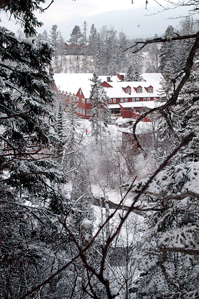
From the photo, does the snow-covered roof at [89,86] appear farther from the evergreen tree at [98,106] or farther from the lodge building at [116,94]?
the evergreen tree at [98,106]

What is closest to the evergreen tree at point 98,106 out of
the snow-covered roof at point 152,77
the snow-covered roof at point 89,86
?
the snow-covered roof at point 89,86

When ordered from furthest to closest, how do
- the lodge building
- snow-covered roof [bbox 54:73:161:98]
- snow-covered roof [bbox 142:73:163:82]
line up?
snow-covered roof [bbox 142:73:163:82] < snow-covered roof [bbox 54:73:161:98] < the lodge building

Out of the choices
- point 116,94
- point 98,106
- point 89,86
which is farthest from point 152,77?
point 98,106

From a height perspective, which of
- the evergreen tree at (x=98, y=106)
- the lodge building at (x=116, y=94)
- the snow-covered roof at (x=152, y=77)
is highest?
the snow-covered roof at (x=152, y=77)

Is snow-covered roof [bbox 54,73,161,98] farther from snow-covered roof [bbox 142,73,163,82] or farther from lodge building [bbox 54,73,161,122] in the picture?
snow-covered roof [bbox 142,73,163,82]

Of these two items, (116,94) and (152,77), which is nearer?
(116,94)

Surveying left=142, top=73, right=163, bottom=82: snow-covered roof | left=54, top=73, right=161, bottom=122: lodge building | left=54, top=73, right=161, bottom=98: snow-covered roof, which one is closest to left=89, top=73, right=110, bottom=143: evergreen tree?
left=54, top=73, right=161, bottom=122: lodge building

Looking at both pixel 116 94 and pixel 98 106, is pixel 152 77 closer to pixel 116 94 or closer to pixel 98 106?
pixel 116 94

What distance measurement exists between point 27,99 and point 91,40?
281 feet

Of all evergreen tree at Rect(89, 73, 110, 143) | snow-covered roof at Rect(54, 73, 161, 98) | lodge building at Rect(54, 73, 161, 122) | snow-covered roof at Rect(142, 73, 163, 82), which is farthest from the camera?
snow-covered roof at Rect(142, 73, 163, 82)

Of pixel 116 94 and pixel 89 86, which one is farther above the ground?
pixel 89 86

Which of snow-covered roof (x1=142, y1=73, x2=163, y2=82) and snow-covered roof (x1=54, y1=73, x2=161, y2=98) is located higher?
snow-covered roof (x1=142, y1=73, x2=163, y2=82)

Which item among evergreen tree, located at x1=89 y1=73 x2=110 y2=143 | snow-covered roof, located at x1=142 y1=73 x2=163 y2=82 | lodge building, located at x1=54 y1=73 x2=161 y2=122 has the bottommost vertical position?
evergreen tree, located at x1=89 y1=73 x2=110 y2=143

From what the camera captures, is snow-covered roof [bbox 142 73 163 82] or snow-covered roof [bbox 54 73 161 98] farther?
snow-covered roof [bbox 142 73 163 82]
